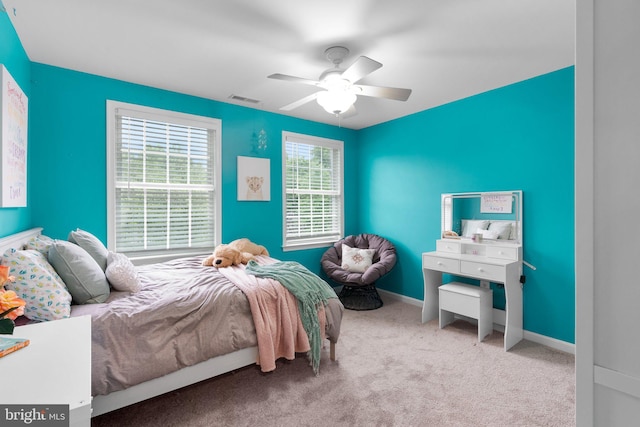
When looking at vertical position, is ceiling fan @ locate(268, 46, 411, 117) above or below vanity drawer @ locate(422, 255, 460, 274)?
above

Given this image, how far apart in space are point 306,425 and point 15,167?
2.59m

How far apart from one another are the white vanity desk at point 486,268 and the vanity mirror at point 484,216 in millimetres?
22

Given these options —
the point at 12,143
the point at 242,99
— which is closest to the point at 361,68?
the point at 242,99

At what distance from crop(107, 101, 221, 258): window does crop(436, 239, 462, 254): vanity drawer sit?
2596 millimetres

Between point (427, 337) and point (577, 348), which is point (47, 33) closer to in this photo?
point (577, 348)

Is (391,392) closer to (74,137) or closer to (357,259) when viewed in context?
(357,259)

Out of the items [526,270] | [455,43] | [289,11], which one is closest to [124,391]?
[289,11]

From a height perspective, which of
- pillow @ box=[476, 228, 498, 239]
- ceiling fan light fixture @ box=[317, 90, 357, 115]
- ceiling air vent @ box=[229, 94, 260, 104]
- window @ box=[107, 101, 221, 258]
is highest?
ceiling air vent @ box=[229, 94, 260, 104]

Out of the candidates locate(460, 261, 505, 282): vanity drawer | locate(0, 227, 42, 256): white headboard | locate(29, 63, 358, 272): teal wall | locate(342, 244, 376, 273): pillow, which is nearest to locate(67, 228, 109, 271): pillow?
locate(0, 227, 42, 256): white headboard

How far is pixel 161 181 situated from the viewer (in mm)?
3369

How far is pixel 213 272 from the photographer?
2.74 m

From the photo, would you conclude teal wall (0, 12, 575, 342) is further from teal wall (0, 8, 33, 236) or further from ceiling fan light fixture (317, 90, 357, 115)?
ceiling fan light fixture (317, 90, 357, 115)

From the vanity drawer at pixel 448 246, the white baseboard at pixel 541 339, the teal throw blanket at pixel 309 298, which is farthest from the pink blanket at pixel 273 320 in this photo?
the white baseboard at pixel 541 339

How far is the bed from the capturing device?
5.54 ft
